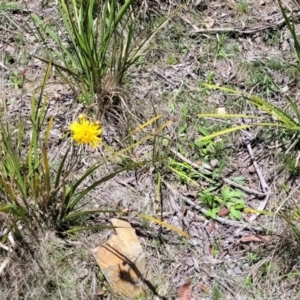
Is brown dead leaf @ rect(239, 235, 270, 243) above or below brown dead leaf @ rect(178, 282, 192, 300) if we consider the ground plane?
above

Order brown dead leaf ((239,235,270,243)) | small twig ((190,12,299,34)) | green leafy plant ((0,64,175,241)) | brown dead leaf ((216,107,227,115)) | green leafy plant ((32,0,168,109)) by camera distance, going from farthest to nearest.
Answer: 1. small twig ((190,12,299,34))
2. brown dead leaf ((216,107,227,115))
3. green leafy plant ((32,0,168,109))
4. brown dead leaf ((239,235,270,243))
5. green leafy plant ((0,64,175,241))

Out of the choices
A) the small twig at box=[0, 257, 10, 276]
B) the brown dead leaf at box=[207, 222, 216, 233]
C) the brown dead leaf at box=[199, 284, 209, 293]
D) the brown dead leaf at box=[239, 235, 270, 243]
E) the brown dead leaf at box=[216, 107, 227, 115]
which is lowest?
the brown dead leaf at box=[199, 284, 209, 293]

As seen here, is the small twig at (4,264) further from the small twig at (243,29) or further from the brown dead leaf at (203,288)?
the small twig at (243,29)

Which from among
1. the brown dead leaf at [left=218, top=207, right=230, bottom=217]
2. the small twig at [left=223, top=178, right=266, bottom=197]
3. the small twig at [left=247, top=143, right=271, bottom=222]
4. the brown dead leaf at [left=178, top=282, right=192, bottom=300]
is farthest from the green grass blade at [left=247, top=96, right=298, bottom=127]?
the brown dead leaf at [left=178, top=282, right=192, bottom=300]

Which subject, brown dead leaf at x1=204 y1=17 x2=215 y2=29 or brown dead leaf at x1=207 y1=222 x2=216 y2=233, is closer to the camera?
brown dead leaf at x1=207 y1=222 x2=216 y2=233

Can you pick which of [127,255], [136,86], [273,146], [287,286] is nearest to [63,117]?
[136,86]

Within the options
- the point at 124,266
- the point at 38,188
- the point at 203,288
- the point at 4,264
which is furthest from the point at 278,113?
the point at 4,264

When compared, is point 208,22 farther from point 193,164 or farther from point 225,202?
point 225,202

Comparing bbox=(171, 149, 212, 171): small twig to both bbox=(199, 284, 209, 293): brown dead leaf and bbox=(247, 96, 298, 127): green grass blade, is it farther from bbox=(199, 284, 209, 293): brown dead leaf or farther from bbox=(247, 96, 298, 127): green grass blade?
bbox=(199, 284, 209, 293): brown dead leaf

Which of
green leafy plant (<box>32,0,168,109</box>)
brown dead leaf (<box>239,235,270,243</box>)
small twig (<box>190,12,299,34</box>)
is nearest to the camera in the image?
brown dead leaf (<box>239,235,270,243</box>)

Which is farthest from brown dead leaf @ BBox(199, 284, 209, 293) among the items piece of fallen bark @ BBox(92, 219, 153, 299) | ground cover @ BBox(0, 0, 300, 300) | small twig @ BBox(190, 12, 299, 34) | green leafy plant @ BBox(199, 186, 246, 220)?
small twig @ BBox(190, 12, 299, 34)
